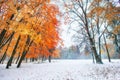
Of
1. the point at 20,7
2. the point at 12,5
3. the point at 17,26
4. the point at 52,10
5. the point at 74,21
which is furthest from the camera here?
the point at 74,21

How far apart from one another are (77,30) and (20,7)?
76.3 feet

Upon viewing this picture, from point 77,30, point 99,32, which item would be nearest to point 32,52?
point 77,30

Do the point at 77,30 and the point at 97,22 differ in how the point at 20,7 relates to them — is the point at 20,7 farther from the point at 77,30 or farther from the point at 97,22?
the point at 77,30

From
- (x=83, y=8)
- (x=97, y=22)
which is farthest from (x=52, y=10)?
(x=97, y=22)

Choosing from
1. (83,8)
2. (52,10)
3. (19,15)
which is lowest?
(19,15)

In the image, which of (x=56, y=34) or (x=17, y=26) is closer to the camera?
(x=17, y=26)

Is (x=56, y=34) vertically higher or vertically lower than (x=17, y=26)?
higher

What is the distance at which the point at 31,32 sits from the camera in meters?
13.4

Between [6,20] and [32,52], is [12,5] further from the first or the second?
[32,52]

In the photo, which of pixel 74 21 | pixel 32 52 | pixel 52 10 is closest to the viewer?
pixel 52 10

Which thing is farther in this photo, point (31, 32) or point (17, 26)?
point (31, 32)

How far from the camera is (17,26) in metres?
12.3

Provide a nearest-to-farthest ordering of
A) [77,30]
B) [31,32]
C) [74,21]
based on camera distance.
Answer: [31,32], [74,21], [77,30]

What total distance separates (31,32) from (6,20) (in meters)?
2.08
